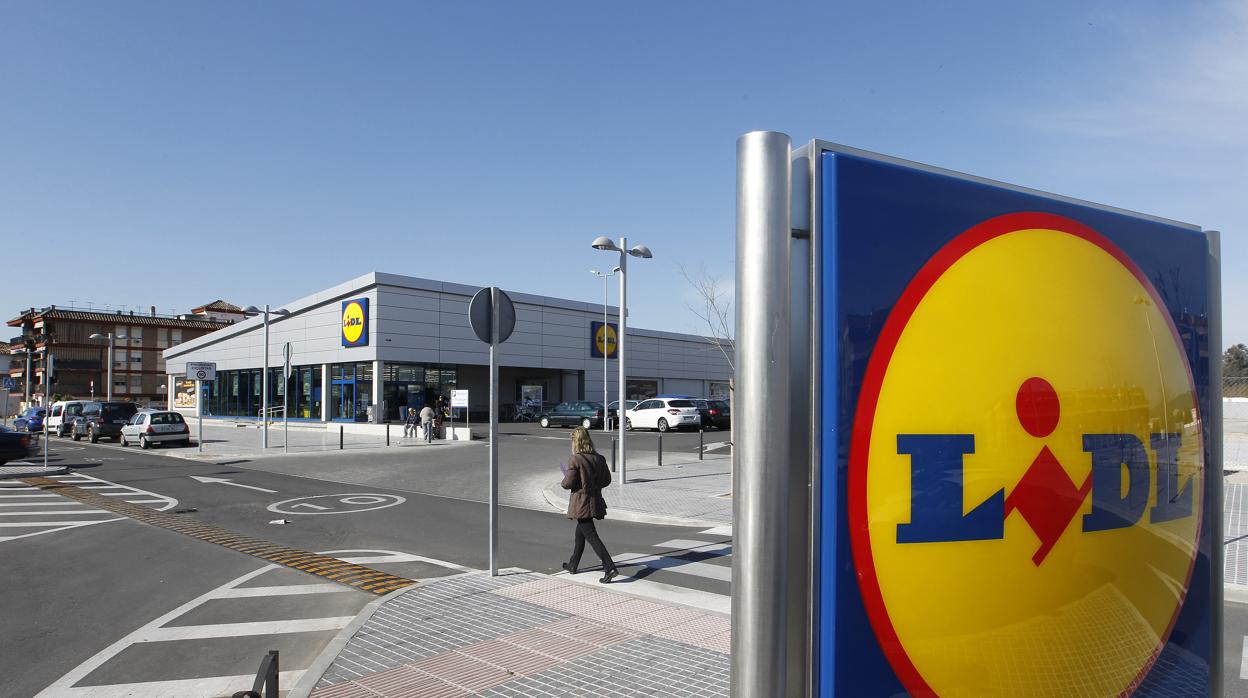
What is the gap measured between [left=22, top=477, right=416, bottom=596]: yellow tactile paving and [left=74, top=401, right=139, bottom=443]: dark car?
20.6 metres

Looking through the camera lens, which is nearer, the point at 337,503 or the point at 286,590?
the point at 286,590

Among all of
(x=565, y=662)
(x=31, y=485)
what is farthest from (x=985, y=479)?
(x=31, y=485)

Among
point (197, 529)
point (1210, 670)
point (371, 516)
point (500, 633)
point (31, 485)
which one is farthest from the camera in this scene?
point (31, 485)

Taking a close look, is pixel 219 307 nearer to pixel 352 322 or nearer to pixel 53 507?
pixel 352 322

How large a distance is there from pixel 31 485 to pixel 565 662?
58.4 feet

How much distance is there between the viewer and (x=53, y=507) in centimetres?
1402

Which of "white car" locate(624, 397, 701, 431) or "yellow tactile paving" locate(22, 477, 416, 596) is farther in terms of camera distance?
"white car" locate(624, 397, 701, 431)

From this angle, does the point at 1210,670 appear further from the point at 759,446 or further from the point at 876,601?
the point at 759,446

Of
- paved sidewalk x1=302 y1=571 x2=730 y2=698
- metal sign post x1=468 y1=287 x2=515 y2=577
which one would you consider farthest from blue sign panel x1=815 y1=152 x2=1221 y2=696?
metal sign post x1=468 y1=287 x2=515 y2=577

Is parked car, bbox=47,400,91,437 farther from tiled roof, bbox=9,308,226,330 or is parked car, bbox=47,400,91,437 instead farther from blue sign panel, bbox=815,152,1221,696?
tiled roof, bbox=9,308,226,330

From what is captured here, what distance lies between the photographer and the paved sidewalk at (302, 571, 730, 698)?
5.04m

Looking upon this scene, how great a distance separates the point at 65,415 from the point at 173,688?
1633 inches

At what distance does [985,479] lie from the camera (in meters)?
1.66

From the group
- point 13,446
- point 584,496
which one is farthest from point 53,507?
point 584,496
